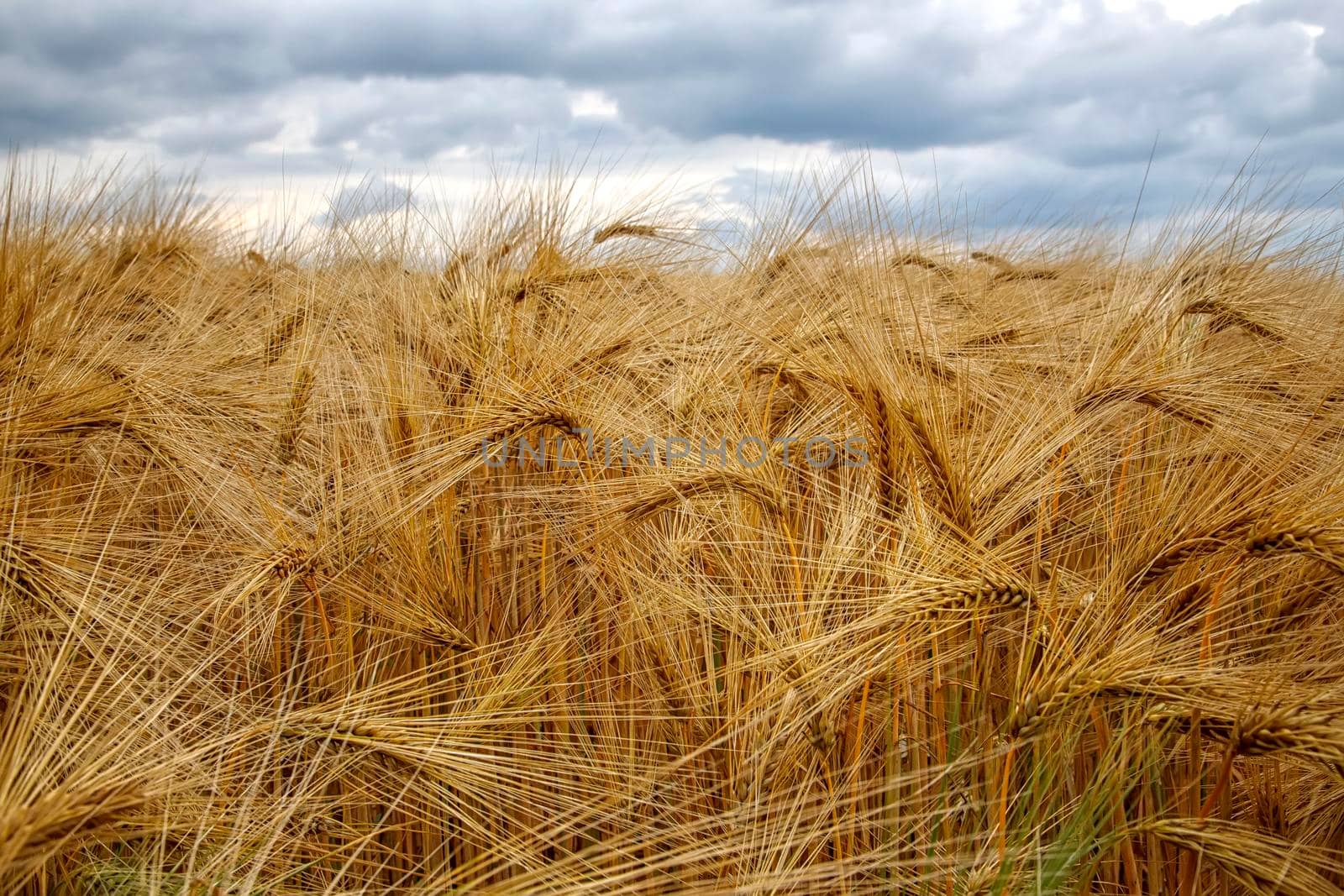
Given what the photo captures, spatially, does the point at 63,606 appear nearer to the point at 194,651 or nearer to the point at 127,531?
the point at 194,651

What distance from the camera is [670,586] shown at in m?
1.70

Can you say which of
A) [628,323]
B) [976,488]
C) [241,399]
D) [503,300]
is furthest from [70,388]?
[976,488]

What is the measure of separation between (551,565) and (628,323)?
0.58 meters

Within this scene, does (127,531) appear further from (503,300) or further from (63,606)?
(503,300)

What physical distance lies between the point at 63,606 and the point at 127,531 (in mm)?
559

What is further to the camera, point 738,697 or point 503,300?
point 503,300

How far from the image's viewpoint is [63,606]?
5.03 ft

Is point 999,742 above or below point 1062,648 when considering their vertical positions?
below

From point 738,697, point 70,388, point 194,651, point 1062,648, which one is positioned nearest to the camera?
point 1062,648

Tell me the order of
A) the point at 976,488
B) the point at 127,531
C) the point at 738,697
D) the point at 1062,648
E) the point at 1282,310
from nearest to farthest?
1. the point at 1062,648
2. the point at 976,488
3. the point at 738,697
4. the point at 127,531
5. the point at 1282,310

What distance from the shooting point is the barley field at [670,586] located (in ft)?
4.21

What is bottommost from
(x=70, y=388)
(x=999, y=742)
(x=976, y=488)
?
(x=999, y=742)

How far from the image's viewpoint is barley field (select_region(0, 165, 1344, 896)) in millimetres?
1284

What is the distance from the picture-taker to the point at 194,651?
74.6 inches
